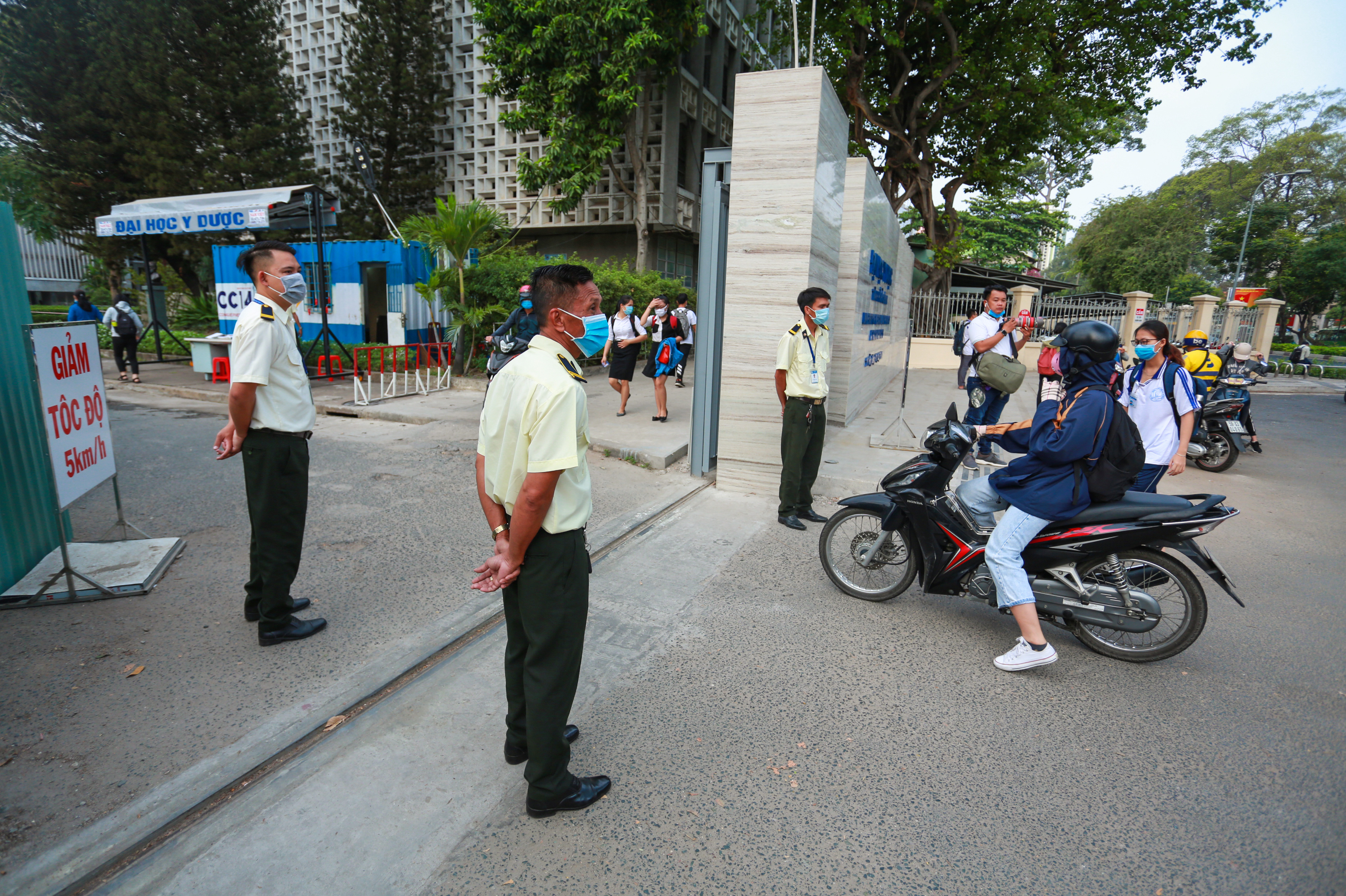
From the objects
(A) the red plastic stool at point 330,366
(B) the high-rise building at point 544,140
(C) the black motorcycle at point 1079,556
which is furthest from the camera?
(B) the high-rise building at point 544,140

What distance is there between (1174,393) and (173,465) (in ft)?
29.1

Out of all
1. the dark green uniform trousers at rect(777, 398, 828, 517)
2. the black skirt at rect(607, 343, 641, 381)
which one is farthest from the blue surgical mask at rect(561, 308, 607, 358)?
the black skirt at rect(607, 343, 641, 381)

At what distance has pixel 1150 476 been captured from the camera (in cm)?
520

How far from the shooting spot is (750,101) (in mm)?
6449

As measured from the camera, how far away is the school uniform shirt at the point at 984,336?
25.1ft

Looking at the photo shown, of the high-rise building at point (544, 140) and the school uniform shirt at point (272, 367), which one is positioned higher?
the high-rise building at point (544, 140)

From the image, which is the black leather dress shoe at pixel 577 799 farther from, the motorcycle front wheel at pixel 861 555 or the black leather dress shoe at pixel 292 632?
the motorcycle front wheel at pixel 861 555

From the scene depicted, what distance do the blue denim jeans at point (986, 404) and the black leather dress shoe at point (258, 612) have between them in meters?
6.26

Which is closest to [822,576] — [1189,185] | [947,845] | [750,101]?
[947,845]

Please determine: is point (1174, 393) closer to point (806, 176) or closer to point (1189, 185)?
point (806, 176)

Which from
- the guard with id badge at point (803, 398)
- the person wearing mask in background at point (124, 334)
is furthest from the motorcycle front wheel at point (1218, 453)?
the person wearing mask in background at point (124, 334)

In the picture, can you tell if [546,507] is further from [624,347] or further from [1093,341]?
[624,347]

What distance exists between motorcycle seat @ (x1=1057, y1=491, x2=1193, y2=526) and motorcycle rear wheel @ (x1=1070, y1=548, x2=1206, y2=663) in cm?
22

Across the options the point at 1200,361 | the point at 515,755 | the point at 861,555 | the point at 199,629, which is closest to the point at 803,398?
the point at 861,555
